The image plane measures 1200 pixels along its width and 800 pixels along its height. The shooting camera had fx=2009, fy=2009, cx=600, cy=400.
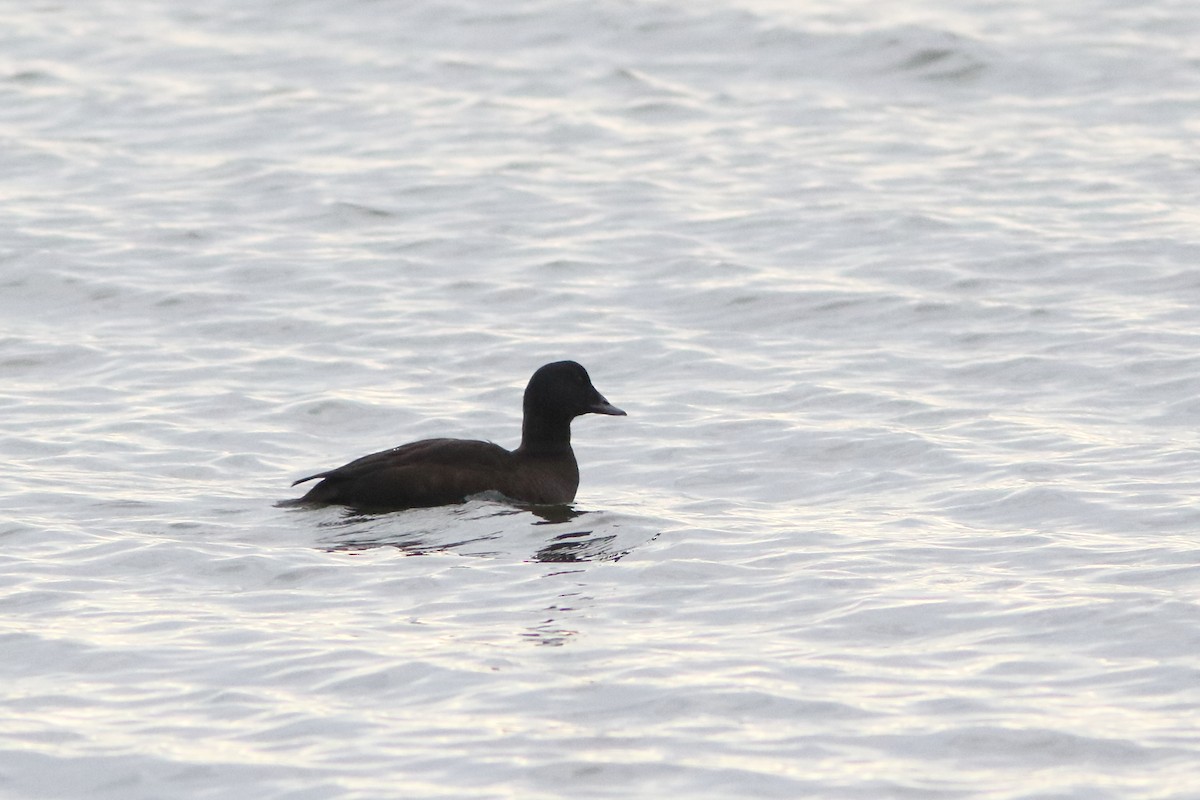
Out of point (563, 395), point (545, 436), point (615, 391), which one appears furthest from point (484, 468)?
point (615, 391)

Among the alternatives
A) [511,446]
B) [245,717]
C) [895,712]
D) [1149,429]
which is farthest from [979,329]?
[245,717]

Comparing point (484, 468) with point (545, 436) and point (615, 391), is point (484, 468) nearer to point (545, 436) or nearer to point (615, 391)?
point (545, 436)

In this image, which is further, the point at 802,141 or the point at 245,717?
the point at 802,141

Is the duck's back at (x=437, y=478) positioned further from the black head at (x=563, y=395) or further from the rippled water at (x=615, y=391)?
the black head at (x=563, y=395)

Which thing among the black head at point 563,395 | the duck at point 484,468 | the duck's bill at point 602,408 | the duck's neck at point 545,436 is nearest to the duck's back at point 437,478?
the duck at point 484,468

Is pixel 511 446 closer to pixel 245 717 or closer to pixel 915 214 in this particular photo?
pixel 245 717

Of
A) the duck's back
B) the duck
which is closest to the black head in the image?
the duck

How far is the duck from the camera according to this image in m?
9.58

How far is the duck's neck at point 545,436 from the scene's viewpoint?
399 inches

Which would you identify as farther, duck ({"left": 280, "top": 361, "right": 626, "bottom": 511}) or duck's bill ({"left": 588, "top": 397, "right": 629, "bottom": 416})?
duck's bill ({"left": 588, "top": 397, "right": 629, "bottom": 416})

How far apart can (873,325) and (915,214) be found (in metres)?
2.60

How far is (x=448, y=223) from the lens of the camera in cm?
1587

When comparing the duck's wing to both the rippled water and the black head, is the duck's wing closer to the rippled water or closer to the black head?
the rippled water

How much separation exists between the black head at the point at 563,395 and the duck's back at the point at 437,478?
396mm
